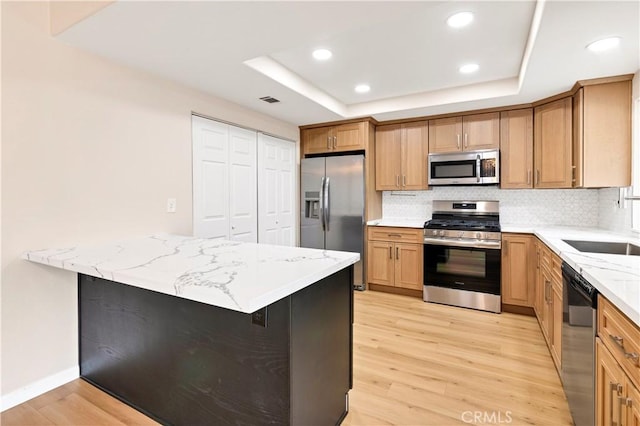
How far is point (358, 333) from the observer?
9.51 feet

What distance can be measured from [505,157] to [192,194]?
3.48 m

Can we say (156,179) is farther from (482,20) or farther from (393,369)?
(482,20)

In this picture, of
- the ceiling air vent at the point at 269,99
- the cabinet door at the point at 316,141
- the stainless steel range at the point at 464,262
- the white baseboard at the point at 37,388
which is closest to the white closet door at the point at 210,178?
the ceiling air vent at the point at 269,99

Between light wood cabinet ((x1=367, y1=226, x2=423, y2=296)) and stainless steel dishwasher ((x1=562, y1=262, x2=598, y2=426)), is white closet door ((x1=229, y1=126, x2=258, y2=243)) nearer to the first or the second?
light wood cabinet ((x1=367, y1=226, x2=423, y2=296))

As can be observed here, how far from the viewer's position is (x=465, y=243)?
352 centimetres

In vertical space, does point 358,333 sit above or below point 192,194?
below

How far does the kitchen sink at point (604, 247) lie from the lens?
2.28 m

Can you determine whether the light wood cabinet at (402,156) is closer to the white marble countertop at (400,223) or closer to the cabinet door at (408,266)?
the white marble countertop at (400,223)

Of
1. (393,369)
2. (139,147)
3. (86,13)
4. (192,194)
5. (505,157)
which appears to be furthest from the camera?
(505,157)

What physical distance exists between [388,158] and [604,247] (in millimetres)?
2522

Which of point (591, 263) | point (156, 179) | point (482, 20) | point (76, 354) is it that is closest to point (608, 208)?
point (591, 263)

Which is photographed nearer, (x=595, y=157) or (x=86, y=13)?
(x=86, y=13)

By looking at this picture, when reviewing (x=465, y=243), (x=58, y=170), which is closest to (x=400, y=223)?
(x=465, y=243)

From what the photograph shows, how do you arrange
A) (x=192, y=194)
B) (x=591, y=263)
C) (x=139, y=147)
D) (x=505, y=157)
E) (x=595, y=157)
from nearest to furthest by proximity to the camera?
(x=591, y=263) < (x=139, y=147) < (x=595, y=157) < (x=192, y=194) < (x=505, y=157)
